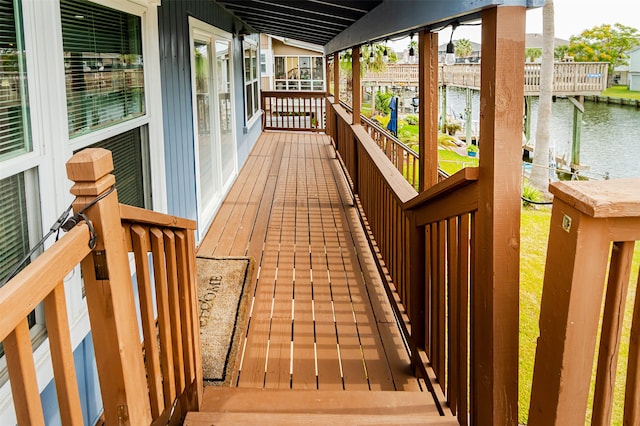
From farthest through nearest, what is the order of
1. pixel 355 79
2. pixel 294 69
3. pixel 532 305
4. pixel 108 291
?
pixel 294 69
pixel 532 305
pixel 355 79
pixel 108 291

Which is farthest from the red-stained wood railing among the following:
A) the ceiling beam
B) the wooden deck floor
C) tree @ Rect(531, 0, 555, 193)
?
tree @ Rect(531, 0, 555, 193)

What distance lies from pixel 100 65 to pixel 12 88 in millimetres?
896

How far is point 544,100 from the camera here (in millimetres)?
14047

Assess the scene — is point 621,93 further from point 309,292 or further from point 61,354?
point 61,354

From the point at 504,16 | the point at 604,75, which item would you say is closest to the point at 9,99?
the point at 504,16

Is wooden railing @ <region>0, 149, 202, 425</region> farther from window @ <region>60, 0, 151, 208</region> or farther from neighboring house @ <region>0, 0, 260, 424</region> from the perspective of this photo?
window @ <region>60, 0, 151, 208</region>

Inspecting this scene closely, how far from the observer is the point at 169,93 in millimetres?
4078

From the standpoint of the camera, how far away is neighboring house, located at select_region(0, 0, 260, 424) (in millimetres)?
1869

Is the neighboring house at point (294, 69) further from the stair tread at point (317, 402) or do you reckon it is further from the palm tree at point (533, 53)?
the stair tread at point (317, 402)

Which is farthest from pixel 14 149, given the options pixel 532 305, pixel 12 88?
pixel 532 305

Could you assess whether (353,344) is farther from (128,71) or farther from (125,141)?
(128,71)

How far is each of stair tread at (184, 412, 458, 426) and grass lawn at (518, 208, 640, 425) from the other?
1720 mm

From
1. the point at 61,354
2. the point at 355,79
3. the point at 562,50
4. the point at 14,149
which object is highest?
the point at 562,50

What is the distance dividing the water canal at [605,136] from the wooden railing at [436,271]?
52.7ft
